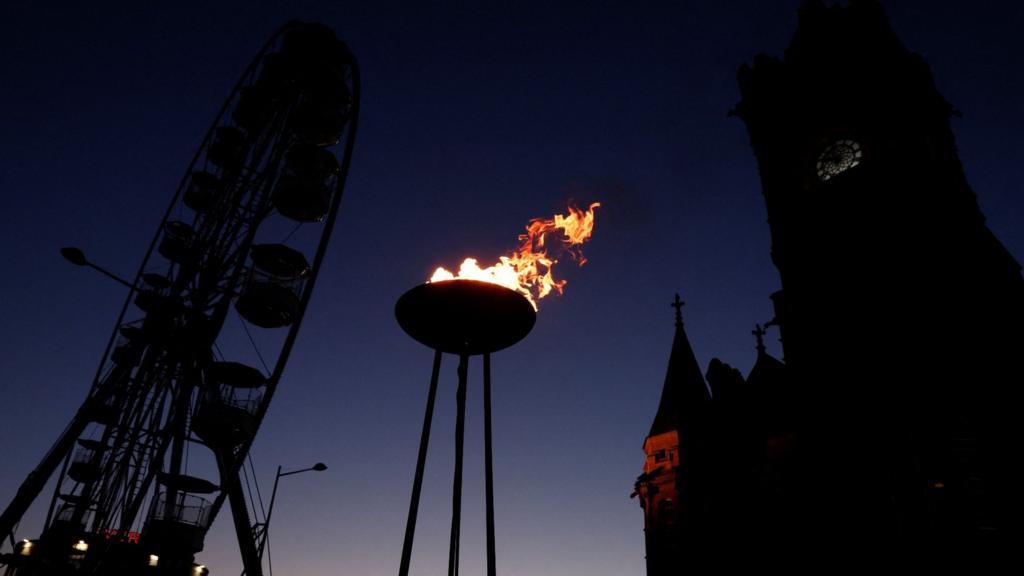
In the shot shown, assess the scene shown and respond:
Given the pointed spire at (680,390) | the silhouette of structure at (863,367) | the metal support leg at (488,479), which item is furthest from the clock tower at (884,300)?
the metal support leg at (488,479)

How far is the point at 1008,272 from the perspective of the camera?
3216 cm

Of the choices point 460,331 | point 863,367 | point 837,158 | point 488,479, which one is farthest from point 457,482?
point 837,158

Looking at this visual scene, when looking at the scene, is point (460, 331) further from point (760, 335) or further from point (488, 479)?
point (760, 335)

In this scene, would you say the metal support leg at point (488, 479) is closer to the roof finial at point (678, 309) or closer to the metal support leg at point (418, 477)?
the metal support leg at point (418, 477)

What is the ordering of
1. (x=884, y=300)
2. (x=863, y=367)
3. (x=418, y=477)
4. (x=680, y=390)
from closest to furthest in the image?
(x=418, y=477) < (x=863, y=367) < (x=884, y=300) < (x=680, y=390)

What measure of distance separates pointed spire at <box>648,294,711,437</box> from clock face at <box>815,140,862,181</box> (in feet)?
40.0

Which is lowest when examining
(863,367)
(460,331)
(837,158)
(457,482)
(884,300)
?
(457,482)

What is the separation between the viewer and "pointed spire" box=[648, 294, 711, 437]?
34406 mm

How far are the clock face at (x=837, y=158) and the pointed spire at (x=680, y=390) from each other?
40.0 feet

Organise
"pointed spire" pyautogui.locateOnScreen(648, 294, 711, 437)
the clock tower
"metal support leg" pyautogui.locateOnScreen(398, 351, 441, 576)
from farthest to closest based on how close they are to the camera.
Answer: "pointed spire" pyautogui.locateOnScreen(648, 294, 711, 437) → the clock tower → "metal support leg" pyautogui.locateOnScreen(398, 351, 441, 576)

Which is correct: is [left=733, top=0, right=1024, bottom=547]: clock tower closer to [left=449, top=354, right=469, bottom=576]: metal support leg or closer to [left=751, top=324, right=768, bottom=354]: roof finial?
[left=751, top=324, right=768, bottom=354]: roof finial

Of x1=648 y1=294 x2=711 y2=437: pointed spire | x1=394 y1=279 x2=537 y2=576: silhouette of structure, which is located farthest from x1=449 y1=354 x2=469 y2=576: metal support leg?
x1=648 y1=294 x2=711 y2=437: pointed spire

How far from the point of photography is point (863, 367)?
30625 mm

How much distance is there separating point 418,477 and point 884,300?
1117 inches
